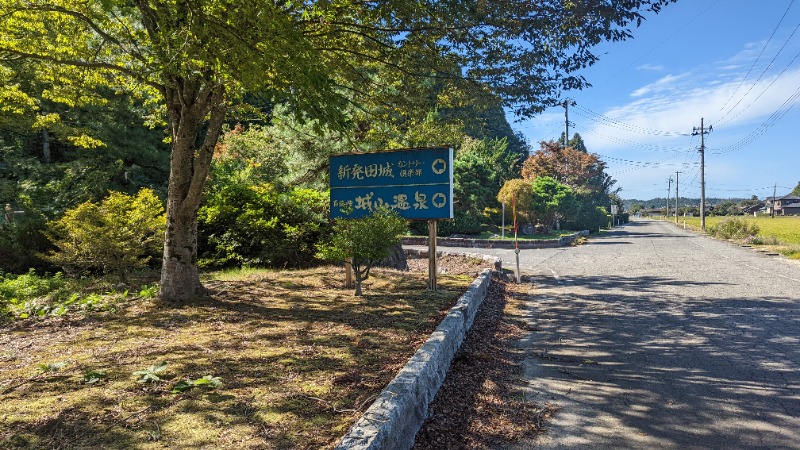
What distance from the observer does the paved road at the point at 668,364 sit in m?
3.43

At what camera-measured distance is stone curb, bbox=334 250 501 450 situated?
263 cm

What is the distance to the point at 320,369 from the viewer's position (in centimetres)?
415

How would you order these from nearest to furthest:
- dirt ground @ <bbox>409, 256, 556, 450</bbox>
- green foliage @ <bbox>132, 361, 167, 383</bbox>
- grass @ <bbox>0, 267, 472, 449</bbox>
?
grass @ <bbox>0, 267, 472, 449</bbox> → dirt ground @ <bbox>409, 256, 556, 450</bbox> → green foliage @ <bbox>132, 361, 167, 383</bbox>

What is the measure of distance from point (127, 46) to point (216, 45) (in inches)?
202

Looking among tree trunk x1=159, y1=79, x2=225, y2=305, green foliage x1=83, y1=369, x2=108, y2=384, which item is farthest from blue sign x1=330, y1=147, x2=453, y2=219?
green foliage x1=83, y1=369, x2=108, y2=384

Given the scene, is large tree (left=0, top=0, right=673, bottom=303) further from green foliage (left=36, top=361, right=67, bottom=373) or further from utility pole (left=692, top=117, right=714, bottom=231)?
utility pole (left=692, top=117, right=714, bottom=231)

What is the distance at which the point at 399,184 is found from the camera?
830 cm

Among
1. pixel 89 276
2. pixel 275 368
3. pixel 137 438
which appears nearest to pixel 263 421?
pixel 137 438

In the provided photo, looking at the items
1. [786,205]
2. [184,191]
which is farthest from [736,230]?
[786,205]

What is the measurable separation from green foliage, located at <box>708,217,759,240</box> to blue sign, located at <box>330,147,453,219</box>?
26484 millimetres

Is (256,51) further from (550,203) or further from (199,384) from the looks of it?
(550,203)

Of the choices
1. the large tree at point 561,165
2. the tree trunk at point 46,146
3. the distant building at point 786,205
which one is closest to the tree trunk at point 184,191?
the tree trunk at point 46,146

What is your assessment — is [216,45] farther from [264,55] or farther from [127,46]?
[127,46]

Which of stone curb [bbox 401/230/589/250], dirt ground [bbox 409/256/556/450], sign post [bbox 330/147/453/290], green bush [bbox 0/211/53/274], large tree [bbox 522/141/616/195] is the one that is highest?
large tree [bbox 522/141/616/195]
